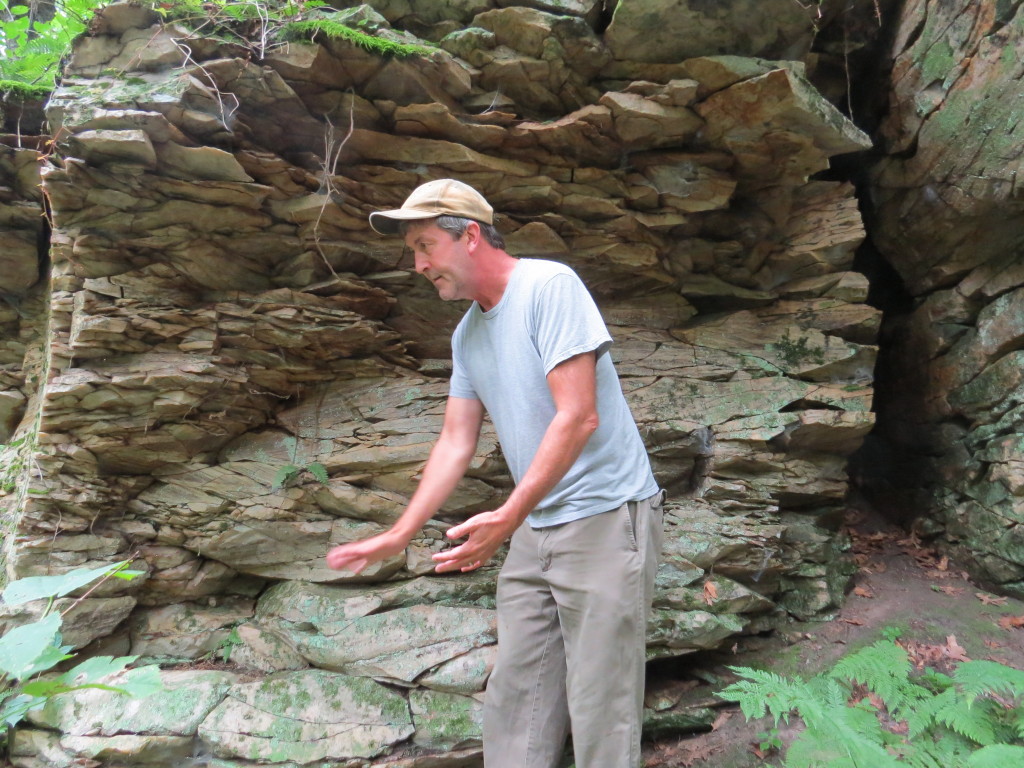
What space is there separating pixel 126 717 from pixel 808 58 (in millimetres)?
7717

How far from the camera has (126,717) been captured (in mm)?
3512

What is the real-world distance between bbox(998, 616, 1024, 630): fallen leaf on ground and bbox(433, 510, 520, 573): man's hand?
4.96 m

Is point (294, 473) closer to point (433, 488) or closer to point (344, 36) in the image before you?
point (433, 488)

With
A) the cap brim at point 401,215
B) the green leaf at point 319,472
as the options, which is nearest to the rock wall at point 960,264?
the cap brim at point 401,215

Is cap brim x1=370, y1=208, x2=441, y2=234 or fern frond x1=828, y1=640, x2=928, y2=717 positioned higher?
cap brim x1=370, y1=208, x2=441, y2=234

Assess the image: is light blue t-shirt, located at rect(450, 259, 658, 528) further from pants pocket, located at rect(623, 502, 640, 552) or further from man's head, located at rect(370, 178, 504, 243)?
man's head, located at rect(370, 178, 504, 243)

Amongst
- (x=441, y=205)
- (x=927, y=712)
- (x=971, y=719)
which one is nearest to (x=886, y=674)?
(x=927, y=712)

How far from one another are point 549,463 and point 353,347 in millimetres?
3329

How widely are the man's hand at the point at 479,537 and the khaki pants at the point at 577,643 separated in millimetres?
529

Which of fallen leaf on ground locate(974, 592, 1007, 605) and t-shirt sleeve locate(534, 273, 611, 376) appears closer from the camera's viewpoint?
t-shirt sleeve locate(534, 273, 611, 376)

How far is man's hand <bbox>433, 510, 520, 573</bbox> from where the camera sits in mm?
2141

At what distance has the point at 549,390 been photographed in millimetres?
2637

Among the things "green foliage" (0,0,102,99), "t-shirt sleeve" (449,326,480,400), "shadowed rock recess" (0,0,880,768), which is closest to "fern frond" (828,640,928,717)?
"shadowed rock recess" (0,0,880,768)

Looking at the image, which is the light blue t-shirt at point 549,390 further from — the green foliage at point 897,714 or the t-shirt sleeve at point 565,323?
the green foliage at point 897,714
